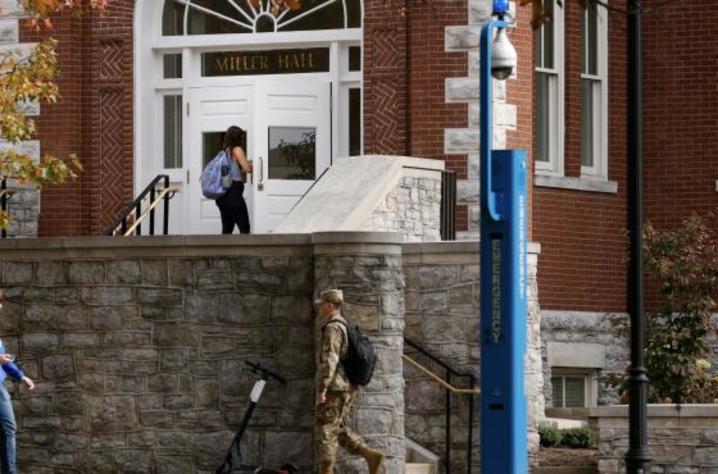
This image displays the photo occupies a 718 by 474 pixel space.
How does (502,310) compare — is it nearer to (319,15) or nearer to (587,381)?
(319,15)

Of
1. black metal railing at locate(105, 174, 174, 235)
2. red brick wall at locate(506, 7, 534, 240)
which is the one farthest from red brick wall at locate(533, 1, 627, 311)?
black metal railing at locate(105, 174, 174, 235)

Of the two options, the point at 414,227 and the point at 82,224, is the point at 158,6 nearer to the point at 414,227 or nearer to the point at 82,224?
the point at 82,224

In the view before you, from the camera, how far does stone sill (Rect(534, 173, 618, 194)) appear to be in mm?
26734

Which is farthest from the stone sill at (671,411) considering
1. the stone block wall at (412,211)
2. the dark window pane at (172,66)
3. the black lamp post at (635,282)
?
the dark window pane at (172,66)

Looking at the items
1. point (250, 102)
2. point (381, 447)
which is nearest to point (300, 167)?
point (250, 102)

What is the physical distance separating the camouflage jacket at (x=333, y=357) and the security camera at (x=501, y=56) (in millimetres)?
2906

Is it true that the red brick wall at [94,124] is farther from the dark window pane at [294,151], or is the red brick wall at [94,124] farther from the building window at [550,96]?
the building window at [550,96]

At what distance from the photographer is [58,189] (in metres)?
26.2

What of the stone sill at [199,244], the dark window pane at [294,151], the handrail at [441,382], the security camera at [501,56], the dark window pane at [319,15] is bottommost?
the handrail at [441,382]

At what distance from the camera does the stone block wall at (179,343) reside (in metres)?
20.0

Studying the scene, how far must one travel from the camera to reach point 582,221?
27391 millimetres

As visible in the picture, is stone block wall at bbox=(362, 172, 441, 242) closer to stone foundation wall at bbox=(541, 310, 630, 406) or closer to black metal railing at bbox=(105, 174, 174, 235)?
black metal railing at bbox=(105, 174, 174, 235)

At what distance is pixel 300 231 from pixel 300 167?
477cm

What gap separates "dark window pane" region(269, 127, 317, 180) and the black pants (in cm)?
170
